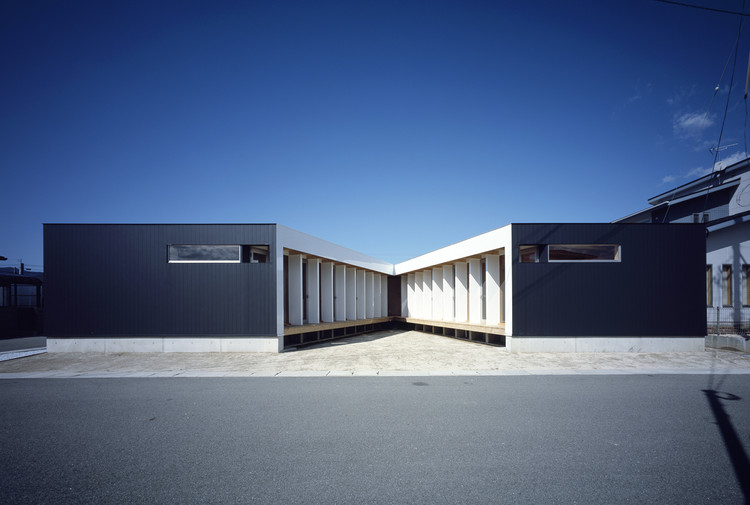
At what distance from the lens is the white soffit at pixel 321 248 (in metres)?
12.4

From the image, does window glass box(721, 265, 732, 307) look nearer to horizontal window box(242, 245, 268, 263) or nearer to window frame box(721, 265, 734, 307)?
window frame box(721, 265, 734, 307)

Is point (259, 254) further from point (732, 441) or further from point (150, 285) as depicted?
point (732, 441)

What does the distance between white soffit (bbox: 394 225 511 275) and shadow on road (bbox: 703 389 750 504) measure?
6745mm

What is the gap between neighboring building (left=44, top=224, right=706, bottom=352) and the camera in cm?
1154

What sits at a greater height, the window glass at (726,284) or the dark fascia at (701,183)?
the dark fascia at (701,183)

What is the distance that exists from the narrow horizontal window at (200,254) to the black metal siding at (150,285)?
0.73ft

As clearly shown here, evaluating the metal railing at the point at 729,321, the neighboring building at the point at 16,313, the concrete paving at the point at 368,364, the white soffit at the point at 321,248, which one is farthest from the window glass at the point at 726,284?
the neighboring building at the point at 16,313

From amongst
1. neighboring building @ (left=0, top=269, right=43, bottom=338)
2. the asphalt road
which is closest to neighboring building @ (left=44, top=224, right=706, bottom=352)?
the asphalt road

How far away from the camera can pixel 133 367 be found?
30.5 ft

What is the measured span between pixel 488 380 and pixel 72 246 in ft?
47.0

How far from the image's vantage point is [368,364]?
9.70 metres

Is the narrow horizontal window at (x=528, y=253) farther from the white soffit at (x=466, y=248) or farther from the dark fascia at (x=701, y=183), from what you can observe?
the dark fascia at (x=701, y=183)

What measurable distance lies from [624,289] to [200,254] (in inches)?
579

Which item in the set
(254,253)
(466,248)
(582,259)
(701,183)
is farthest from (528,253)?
(701,183)
